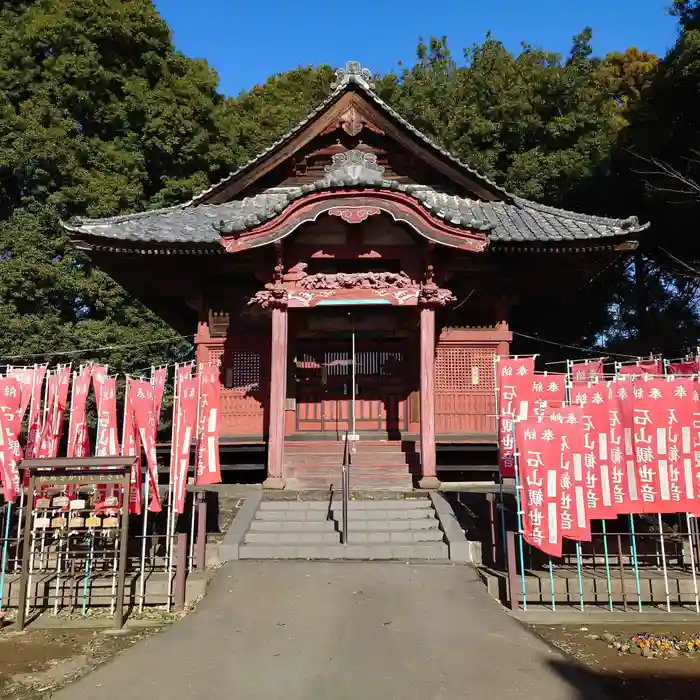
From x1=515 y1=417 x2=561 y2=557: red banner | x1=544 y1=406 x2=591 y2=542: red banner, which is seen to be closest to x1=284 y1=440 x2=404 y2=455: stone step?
x1=515 y1=417 x2=561 y2=557: red banner

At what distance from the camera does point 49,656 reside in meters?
5.70

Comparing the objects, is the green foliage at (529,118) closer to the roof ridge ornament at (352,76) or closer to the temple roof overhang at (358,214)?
the temple roof overhang at (358,214)

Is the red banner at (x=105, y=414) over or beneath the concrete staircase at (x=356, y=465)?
over

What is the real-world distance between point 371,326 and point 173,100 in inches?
771

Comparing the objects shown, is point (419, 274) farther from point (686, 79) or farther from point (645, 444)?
point (686, 79)

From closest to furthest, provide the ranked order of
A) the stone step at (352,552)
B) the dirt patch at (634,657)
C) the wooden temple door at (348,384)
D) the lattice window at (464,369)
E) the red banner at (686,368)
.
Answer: the dirt patch at (634,657)
the stone step at (352,552)
the red banner at (686,368)
the lattice window at (464,369)
the wooden temple door at (348,384)

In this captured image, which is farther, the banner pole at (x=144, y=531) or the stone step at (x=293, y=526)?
the stone step at (x=293, y=526)

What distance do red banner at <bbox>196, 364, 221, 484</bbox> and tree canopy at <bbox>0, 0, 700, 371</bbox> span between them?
39.5 ft

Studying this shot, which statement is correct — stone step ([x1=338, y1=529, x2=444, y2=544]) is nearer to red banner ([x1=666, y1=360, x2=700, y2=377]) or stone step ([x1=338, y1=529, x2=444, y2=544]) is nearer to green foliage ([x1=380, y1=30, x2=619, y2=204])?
red banner ([x1=666, y1=360, x2=700, y2=377])

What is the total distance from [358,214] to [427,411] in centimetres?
394

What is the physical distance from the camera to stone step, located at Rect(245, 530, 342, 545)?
8578 millimetres

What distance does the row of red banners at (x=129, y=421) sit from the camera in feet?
25.8

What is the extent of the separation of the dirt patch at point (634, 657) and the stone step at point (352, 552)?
2.11 meters

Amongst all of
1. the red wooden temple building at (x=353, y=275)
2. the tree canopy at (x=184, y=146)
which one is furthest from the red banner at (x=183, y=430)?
the tree canopy at (x=184, y=146)
